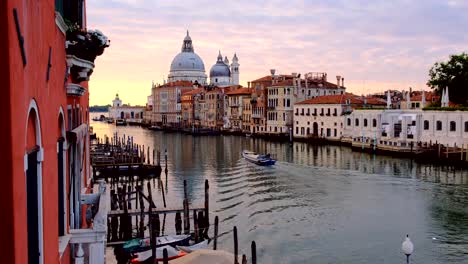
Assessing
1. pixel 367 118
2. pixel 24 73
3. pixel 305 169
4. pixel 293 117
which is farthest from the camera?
pixel 293 117

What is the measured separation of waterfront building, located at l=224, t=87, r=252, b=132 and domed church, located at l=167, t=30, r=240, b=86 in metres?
18.1

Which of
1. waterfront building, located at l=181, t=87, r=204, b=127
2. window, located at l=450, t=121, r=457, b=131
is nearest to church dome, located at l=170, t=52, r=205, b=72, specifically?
waterfront building, located at l=181, t=87, r=204, b=127

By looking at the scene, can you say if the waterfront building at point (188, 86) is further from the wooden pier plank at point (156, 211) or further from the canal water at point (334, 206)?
the wooden pier plank at point (156, 211)

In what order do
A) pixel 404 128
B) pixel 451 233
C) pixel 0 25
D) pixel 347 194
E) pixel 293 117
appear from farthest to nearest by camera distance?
pixel 293 117
pixel 404 128
pixel 347 194
pixel 451 233
pixel 0 25

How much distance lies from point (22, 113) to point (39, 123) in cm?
47

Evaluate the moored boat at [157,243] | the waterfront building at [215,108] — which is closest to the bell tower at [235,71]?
the waterfront building at [215,108]

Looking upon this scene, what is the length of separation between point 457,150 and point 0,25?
28844mm

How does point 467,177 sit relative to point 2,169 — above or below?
below

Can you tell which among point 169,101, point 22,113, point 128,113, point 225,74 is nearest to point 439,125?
point 22,113

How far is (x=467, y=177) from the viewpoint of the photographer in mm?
21250

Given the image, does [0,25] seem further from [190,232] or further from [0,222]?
[190,232]

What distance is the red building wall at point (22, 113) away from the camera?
1.75 meters

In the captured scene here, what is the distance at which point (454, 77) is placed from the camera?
33844mm

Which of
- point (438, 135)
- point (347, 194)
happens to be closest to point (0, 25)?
point (347, 194)
